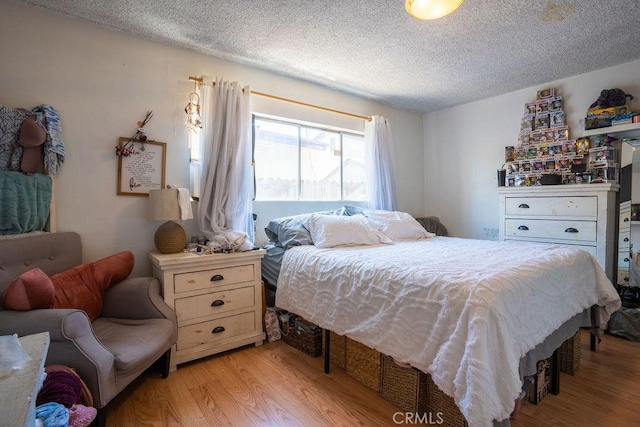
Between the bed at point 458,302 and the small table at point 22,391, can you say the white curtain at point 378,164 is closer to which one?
the bed at point 458,302

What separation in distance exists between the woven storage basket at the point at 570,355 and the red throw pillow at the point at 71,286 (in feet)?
9.83

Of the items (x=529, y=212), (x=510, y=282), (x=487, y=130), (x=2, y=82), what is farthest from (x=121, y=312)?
(x=487, y=130)

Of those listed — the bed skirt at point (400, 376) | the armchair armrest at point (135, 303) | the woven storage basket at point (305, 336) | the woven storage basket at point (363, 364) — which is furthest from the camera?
the woven storage basket at point (305, 336)

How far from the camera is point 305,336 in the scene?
234cm

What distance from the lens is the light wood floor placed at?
1592 mm

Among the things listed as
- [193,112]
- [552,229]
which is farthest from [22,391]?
[552,229]

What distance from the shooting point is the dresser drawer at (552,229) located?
2783mm

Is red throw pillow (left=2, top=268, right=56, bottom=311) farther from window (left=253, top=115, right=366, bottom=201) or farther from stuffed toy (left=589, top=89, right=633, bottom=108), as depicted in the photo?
stuffed toy (left=589, top=89, right=633, bottom=108)

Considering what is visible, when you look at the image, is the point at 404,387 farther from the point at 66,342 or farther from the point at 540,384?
the point at 66,342

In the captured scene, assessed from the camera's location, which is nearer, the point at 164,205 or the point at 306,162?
the point at 164,205

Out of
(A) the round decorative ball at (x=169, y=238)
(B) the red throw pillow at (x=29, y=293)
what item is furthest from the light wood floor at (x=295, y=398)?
(A) the round decorative ball at (x=169, y=238)

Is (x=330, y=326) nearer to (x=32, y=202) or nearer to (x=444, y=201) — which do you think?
(x=32, y=202)

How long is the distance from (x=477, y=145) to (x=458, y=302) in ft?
10.7

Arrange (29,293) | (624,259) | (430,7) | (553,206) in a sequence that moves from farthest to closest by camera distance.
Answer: (553,206) < (624,259) < (430,7) < (29,293)
